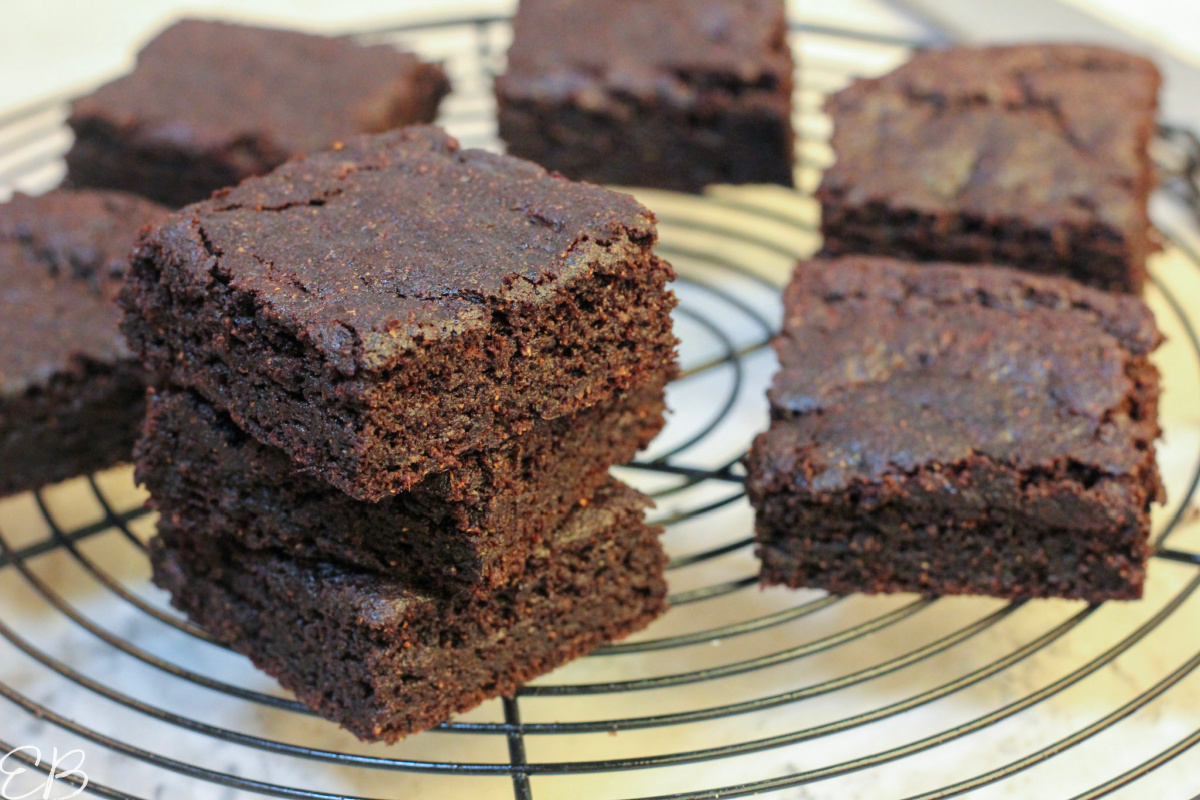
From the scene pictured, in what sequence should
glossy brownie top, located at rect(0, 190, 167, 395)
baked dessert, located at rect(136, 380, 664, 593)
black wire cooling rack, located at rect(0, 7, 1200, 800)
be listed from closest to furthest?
baked dessert, located at rect(136, 380, 664, 593)
black wire cooling rack, located at rect(0, 7, 1200, 800)
glossy brownie top, located at rect(0, 190, 167, 395)

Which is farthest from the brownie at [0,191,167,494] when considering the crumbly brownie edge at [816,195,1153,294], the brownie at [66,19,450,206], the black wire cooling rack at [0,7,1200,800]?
the crumbly brownie edge at [816,195,1153,294]

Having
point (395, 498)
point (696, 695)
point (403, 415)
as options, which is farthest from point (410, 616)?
point (696, 695)

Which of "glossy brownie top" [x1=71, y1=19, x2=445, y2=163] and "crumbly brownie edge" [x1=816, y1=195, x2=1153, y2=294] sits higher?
"glossy brownie top" [x1=71, y1=19, x2=445, y2=163]

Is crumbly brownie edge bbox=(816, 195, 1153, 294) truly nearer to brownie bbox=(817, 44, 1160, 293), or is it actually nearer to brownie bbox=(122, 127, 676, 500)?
brownie bbox=(817, 44, 1160, 293)

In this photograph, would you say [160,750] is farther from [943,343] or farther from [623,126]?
[623,126]

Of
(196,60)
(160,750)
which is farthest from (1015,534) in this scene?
(196,60)

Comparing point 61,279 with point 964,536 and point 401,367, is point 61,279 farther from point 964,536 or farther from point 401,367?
point 964,536
